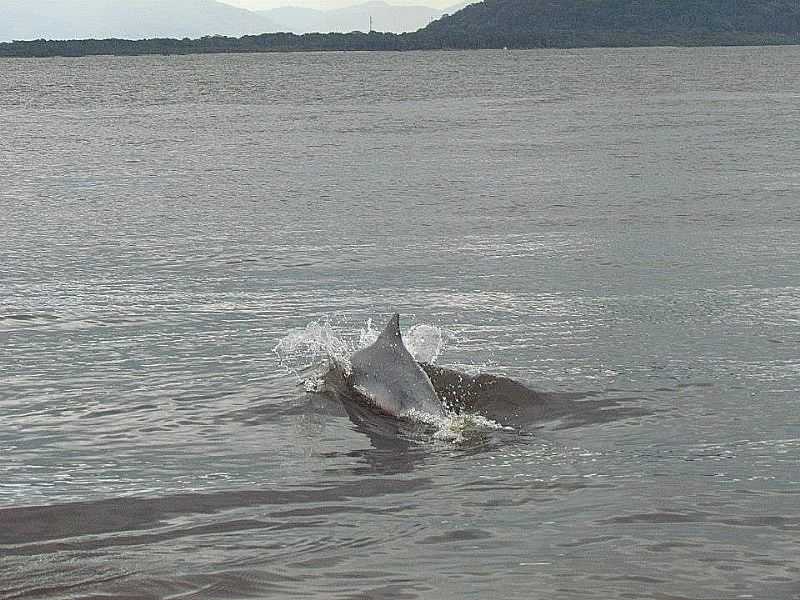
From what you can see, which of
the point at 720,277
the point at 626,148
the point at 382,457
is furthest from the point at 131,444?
Answer: the point at 626,148

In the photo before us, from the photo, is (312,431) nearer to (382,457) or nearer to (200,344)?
(382,457)

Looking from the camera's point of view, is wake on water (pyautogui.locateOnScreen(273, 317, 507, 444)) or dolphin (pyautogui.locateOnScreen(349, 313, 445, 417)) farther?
wake on water (pyautogui.locateOnScreen(273, 317, 507, 444))

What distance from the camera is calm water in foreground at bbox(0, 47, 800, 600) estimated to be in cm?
855

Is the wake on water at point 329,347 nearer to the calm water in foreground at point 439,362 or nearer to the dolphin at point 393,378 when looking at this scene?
the calm water in foreground at point 439,362

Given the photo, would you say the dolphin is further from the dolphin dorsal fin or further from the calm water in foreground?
the calm water in foreground

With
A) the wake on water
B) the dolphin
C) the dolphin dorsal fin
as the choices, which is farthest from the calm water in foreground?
the dolphin dorsal fin

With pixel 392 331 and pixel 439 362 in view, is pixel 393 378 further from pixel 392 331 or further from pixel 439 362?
pixel 439 362

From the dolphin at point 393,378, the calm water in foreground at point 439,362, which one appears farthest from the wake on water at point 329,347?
the dolphin at point 393,378

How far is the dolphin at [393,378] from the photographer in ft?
39.8

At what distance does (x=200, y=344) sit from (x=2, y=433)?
3646 millimetres

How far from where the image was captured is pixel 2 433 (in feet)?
37.5

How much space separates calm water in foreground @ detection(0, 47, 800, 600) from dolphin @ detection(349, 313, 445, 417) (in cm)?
48

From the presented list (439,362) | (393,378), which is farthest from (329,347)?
(393,378)

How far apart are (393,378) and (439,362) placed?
1.55m
